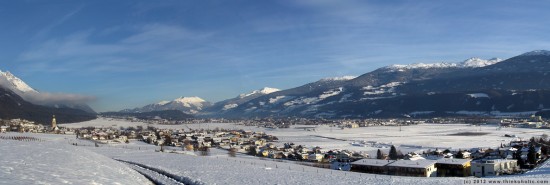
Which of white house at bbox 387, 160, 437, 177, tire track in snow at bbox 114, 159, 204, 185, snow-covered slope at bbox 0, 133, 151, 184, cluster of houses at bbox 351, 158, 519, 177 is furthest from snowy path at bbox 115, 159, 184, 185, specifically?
white house at bbox 387, 160, 437, 177

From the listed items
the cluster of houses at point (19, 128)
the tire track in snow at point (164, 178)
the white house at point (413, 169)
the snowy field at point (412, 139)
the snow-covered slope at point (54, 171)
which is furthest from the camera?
the cluster of houses at point (19, 128)

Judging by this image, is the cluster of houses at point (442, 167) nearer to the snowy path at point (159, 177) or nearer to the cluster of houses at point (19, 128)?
the snowy path at point (159, 177)

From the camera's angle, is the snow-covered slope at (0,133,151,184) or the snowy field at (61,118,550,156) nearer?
the snow-covered slope at (0,133,151,184)

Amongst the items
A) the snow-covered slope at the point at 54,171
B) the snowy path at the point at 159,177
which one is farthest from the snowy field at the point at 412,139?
the snow-covered slope at the point at 54,171

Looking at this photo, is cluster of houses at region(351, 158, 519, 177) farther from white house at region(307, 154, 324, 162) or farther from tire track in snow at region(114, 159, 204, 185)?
tire track in snow at region(114, 159, 204, 185)

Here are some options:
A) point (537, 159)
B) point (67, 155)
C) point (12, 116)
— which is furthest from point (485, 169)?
point (12, 116)

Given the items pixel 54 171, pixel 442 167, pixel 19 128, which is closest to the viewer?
pixel 54 171

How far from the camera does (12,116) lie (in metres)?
158

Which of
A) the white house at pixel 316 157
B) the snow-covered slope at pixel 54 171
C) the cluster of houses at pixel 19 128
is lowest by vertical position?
the white house at pixel 316 157

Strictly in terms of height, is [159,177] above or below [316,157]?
above

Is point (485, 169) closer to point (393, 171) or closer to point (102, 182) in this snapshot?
point (393, 171)

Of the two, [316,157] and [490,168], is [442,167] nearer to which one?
[490,168]

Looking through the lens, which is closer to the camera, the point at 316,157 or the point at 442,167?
the point at 442,167

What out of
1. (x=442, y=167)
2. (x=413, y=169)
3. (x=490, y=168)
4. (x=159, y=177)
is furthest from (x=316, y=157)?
(x=159, y=177)
